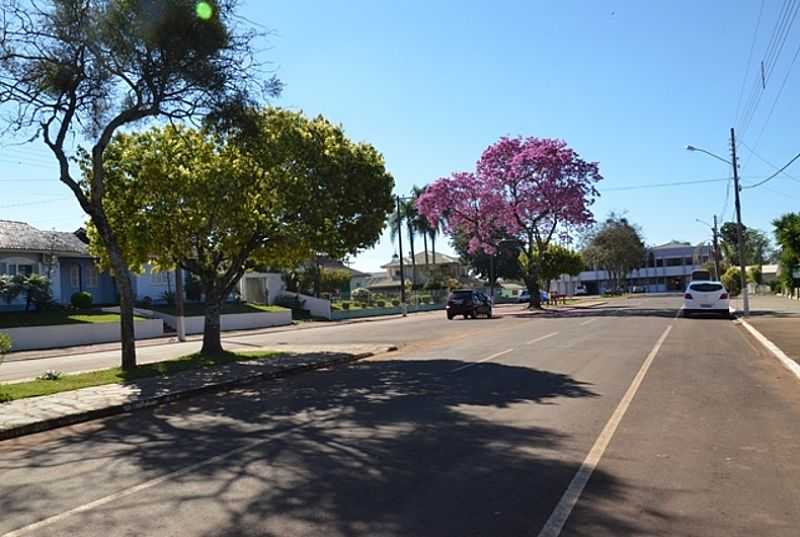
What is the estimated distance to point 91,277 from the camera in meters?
43.8

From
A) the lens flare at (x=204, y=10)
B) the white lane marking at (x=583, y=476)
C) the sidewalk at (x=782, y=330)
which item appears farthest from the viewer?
the sidewalk at (x=782, y=330)

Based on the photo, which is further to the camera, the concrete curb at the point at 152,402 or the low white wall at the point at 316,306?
the low white wall at the point at 316,306

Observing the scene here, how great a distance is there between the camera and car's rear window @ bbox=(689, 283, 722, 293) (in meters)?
32.0

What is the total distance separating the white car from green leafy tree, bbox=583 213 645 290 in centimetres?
6436

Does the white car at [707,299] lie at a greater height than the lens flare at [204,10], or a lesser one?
lesser

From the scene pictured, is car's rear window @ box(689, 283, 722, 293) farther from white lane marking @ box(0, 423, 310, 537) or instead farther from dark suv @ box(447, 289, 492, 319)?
white lane marking @ box(0, 423, 310, 537)

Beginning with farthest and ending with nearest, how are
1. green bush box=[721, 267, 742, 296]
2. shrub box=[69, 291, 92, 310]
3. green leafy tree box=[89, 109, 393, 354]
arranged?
green bush box=[721, 267, 742, 296] → shrub box=[69, 291, 92, 310] → green leafy tree box=[89, 109, 393, 354]

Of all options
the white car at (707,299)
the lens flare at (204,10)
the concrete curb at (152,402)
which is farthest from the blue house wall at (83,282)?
the white car at (707,299)

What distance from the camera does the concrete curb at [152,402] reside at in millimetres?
10195

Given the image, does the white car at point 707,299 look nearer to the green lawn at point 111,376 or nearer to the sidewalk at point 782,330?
the sidewalk at point 782,330

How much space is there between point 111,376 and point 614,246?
285ft

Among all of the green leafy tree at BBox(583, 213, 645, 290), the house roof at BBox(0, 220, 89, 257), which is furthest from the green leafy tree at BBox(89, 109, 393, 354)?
the green leafy tree at BBox(583, 213, 645, 290)

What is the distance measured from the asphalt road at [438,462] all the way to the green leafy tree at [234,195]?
236 inches

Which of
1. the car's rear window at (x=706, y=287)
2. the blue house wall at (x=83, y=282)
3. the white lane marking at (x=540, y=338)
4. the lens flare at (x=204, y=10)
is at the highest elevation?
the lens flare at (x=204, y=10)
